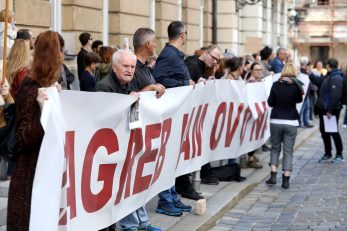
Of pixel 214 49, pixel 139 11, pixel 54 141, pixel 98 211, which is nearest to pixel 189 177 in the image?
pixel 214 49

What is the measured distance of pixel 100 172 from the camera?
250 inches

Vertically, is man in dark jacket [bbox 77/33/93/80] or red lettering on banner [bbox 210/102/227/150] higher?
man in dark jacket [bbox 77/33/93/80]

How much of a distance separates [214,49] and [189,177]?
1.66 meters

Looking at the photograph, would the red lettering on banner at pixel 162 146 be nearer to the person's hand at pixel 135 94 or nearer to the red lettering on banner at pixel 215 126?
the person's hand at pixel 135 94

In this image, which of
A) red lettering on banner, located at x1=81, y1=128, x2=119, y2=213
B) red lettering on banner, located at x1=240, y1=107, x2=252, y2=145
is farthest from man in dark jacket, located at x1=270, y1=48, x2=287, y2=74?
red lettering on banner, located at x1=81, y1=128, x2=119, y2=213

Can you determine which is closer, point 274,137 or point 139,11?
point 274,137

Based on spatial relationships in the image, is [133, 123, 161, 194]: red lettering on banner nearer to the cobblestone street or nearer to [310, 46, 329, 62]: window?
the cobblestone street

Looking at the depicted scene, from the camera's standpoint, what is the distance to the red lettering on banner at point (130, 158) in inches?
272

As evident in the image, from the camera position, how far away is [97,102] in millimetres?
6145

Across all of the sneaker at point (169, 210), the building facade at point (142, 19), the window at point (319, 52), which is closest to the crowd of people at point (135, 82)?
the sneaker at point (169, 210)

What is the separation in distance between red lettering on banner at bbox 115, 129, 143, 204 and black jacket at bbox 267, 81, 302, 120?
4.78m

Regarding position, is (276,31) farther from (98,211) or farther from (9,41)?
(98,211)

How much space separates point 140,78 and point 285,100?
4491mm

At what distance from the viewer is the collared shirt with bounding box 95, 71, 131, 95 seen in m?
6.80
